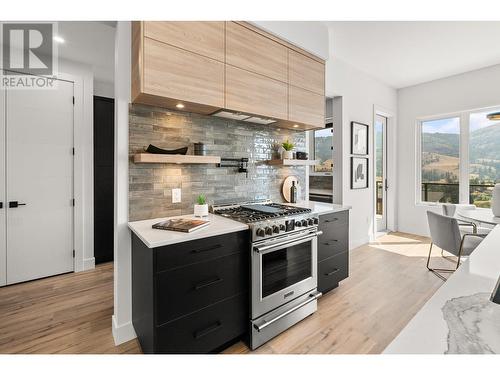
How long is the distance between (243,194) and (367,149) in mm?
2790

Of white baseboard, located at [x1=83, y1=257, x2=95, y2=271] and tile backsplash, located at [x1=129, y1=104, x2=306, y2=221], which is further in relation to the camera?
white baseboard, located at [x1=83, y1=257, x2=95, y2=271]

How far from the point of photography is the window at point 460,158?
418 cm

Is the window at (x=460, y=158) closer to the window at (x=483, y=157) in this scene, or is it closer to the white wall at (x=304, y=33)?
the window at (x=483, y=157)

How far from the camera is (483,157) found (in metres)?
4.24

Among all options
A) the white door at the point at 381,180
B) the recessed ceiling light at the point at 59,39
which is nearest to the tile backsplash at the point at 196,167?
the recessed ceiling light at the point at 59,39

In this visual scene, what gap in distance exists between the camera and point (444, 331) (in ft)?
2.01

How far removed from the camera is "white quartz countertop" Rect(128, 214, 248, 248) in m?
1.49

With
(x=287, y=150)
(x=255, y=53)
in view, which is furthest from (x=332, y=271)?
(x=255, y=53)

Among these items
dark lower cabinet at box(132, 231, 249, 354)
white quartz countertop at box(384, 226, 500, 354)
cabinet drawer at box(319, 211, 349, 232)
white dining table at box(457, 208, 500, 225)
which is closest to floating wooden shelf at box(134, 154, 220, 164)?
dark lower cabinet at box(132, 231, 249, 354)

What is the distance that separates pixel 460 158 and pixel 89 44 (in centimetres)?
585

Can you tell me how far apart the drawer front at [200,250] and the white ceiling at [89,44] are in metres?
2.09

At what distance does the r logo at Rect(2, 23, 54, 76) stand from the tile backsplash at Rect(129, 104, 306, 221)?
68.2 inches

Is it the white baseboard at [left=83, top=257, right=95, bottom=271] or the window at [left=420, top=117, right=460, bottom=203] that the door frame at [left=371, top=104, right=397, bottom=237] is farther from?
the white baseboard at [left=83, top=257, right=95, bottom=271]
